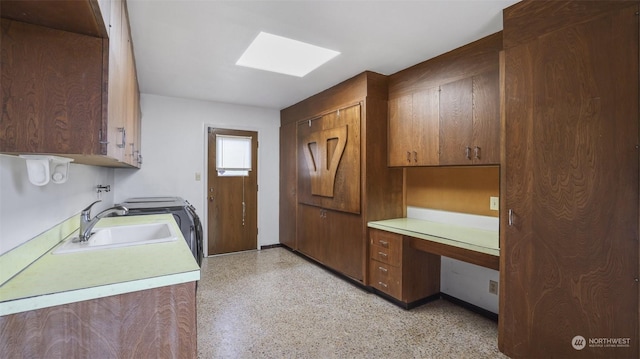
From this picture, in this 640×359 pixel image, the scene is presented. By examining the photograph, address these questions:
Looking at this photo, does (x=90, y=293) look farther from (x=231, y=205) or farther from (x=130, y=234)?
(x=231, y=205)

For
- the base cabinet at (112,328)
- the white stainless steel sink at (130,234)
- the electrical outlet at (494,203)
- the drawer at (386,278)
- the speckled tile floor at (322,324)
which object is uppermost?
the electrical outlet at (494,203)

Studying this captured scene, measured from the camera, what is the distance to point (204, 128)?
4.29 m

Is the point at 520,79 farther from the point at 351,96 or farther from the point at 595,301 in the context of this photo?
the point at 351,96

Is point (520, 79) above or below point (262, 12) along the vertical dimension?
below

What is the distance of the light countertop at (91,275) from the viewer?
0.93 m

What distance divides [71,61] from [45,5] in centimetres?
20

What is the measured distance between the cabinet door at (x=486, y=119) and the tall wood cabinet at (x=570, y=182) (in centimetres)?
24

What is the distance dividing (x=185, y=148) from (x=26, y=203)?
310 centimetres

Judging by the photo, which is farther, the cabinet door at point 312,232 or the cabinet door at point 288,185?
the cabinet door at point 288,185

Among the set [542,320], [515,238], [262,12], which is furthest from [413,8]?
[542,320]

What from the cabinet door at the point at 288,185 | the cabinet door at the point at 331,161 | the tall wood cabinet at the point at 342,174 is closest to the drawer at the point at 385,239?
the tall wood cabinet at the point at 342,174

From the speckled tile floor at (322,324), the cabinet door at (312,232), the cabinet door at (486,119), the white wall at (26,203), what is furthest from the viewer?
the cabinet door at (312,232)

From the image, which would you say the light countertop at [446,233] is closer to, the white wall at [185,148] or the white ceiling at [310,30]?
the white ceiling at [310,30]

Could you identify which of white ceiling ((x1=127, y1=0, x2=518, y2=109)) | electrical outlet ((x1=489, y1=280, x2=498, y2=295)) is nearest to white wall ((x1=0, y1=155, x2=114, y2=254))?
white ceiling ((x1=127, y1=0, x2=518, y2=109))
